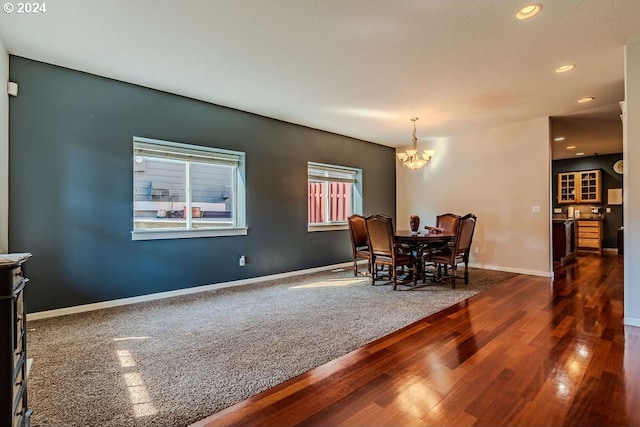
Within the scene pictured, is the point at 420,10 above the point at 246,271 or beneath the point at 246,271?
above

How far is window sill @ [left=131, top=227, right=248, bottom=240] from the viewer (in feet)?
12.0

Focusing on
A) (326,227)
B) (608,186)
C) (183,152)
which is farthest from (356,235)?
(608,186)

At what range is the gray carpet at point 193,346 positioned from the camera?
5.61 feet

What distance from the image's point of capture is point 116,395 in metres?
1.79

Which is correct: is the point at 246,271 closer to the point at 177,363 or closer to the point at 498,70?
the point at 177,363

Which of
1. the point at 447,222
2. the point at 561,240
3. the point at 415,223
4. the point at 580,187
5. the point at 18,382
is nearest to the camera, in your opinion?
the point at 18,382

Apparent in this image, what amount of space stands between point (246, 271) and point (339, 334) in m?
2.29

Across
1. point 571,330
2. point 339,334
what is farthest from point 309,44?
point 571,330

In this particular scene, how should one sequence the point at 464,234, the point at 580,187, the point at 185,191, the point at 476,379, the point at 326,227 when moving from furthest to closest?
the point at 580,187
the point at 326,227
the point at 464,234
the point at 185,191
the point at 476,379

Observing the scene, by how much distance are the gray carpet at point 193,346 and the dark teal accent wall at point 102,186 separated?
1.27ft

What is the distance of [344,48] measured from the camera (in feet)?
9.23

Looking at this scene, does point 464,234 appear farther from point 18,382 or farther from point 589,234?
point 589,234

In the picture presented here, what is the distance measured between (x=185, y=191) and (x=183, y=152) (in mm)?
505

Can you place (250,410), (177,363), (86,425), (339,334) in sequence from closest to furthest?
(86,425)
(250,410)
(177,363)
(339,334)
